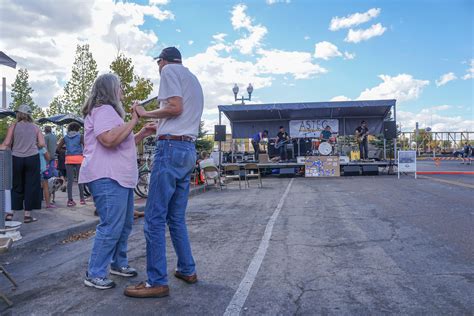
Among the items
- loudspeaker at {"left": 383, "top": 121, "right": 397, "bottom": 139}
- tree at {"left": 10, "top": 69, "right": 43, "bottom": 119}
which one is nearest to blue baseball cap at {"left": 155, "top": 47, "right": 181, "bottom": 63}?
loudspeaker at {"left": 383, "top": 121, "right": 397, "bottom": 139}

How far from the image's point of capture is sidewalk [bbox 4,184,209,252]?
524 centimetres

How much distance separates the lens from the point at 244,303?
2973mm

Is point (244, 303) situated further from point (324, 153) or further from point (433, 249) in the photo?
point (324, 153)

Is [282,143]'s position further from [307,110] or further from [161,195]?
[161,195]

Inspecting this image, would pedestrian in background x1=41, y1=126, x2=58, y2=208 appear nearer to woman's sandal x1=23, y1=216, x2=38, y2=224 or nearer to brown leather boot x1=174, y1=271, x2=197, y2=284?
woman's sandal x1=23, y1=216, x2=38, y2=224

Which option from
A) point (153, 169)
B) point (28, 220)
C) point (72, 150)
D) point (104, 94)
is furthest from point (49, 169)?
point (153, 169)

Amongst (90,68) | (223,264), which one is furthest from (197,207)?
(90,68)

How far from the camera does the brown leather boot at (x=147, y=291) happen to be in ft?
10.2

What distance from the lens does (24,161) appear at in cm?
620

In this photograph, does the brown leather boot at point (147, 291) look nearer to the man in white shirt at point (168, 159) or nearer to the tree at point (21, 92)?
the man in white shirt at point (168, 159)

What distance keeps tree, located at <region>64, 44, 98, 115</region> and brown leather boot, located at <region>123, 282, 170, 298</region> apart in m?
28.6

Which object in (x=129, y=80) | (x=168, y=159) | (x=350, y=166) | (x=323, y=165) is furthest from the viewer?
Result: (x=129, y=80)

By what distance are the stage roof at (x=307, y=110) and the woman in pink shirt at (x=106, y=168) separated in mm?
16342

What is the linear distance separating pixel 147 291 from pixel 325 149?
1723 cm
